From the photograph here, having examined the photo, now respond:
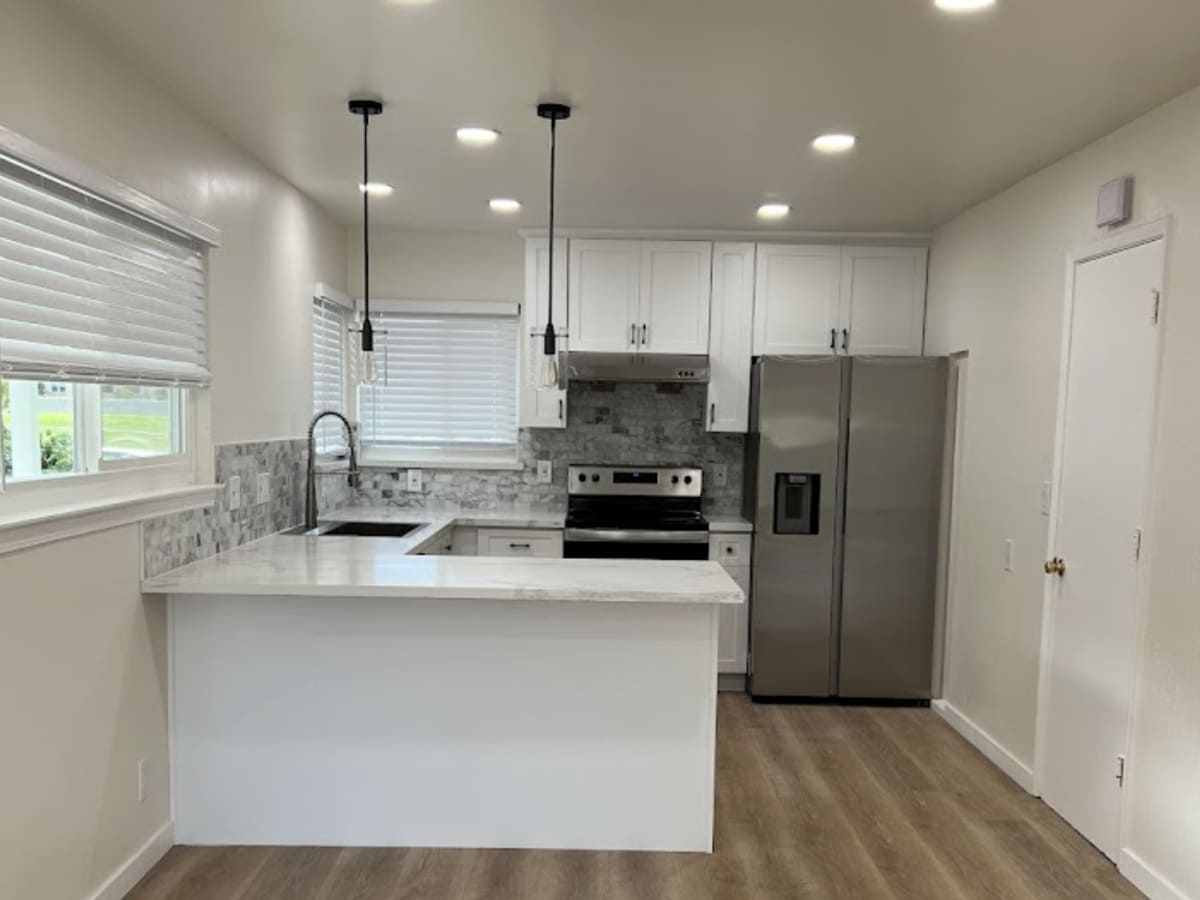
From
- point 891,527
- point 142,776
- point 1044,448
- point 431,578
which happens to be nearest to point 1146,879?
point 1044,448

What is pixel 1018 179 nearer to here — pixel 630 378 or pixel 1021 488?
pixel 1021 488

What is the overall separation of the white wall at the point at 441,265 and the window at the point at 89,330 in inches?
70.2

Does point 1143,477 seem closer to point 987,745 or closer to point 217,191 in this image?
point 987,745

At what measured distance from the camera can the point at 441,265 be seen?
4.37 metres

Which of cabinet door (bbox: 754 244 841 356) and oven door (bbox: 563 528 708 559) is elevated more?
cabinet door (bbox: 754 244 841 356)

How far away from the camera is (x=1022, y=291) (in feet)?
10.3

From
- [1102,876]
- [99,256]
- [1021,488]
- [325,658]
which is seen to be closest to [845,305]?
[1021,488]

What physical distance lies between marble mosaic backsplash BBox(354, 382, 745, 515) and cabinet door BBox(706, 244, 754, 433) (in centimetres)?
32

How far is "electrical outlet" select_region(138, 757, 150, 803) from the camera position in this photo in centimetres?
228

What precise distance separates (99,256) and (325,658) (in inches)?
54.6

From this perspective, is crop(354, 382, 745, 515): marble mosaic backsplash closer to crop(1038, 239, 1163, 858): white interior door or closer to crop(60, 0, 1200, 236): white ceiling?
crop(60, 0, 1200, 236): white ceiling

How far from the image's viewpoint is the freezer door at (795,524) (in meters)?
3.87

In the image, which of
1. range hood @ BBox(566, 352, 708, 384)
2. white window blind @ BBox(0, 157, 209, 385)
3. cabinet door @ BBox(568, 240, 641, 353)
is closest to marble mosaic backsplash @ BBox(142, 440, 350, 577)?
white window blind @ BBox(0, 157, 209, 385)

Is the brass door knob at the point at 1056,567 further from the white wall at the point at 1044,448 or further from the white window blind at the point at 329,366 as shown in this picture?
the white window blind at the point at 329,366
